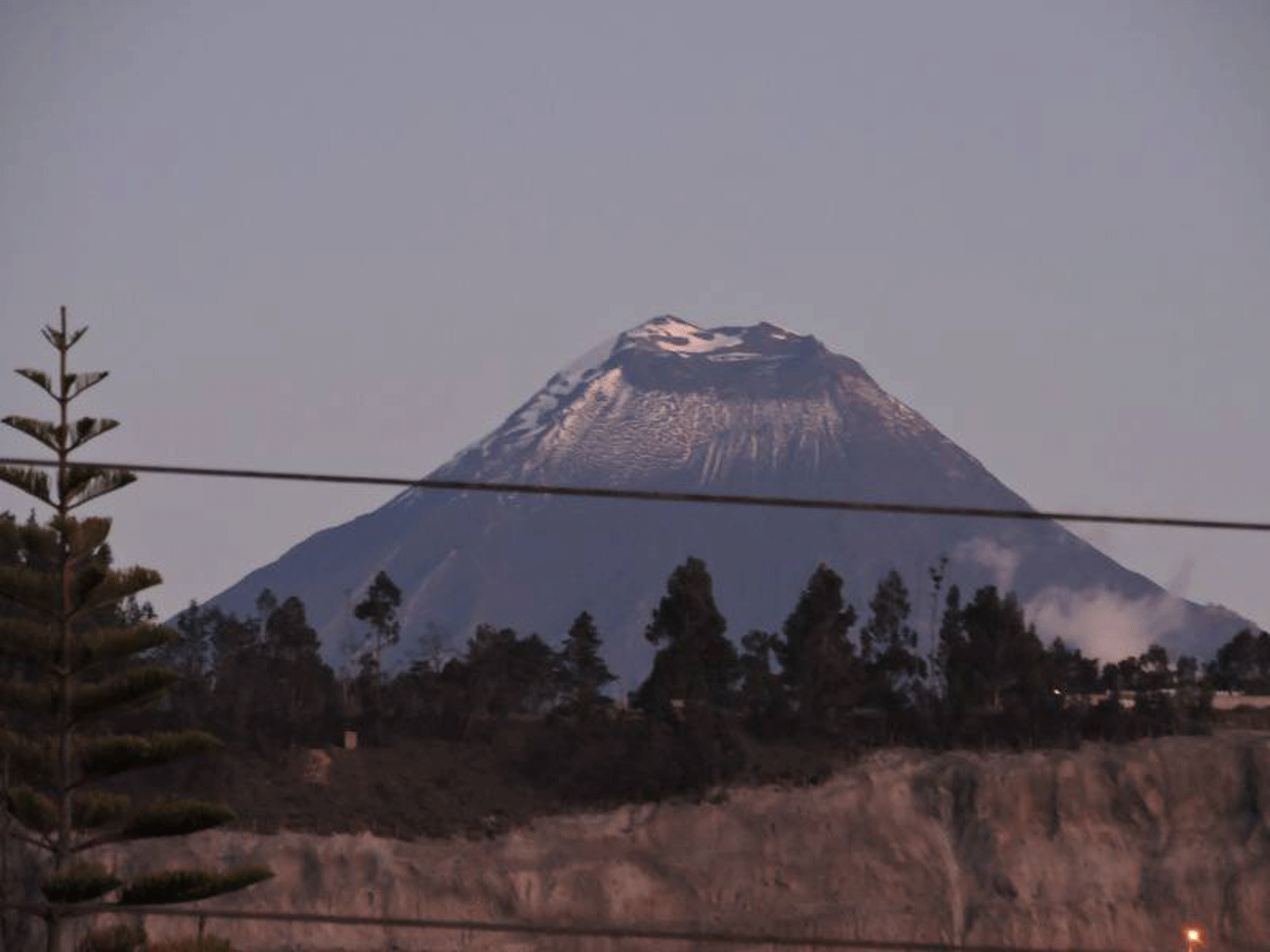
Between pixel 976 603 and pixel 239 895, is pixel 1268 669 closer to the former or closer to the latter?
pixel 976 603

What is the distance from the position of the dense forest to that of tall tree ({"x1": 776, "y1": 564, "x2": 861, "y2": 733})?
0.08 meters

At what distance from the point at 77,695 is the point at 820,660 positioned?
52384 millimetres

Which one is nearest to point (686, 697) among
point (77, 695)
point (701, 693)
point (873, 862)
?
point (701, 693)

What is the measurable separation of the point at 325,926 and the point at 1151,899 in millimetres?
25842

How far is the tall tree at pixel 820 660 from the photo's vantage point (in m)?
101

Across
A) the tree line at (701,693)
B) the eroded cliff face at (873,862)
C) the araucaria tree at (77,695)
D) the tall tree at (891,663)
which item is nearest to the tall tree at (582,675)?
the tree line at (701,693)

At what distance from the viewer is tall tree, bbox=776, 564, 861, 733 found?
101 metres

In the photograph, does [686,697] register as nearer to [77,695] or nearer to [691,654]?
[691,654]

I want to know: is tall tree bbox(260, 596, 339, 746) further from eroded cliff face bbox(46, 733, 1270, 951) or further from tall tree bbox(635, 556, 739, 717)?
tall tree bbox(635, 556, 739, 717)

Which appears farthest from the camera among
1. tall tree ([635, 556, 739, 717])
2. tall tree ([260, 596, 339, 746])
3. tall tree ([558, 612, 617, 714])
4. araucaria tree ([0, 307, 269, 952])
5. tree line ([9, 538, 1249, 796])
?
tall tree ([558, 612, 617, 714])

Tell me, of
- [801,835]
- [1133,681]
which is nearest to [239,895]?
[801,835]

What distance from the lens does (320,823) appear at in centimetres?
9188

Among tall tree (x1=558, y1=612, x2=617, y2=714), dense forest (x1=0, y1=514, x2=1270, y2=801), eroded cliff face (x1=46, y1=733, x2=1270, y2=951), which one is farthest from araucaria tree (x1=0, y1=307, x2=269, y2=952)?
tall tree (x1=558, y1=612, x2=617, y2=714)

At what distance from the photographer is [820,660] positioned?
10488cm
